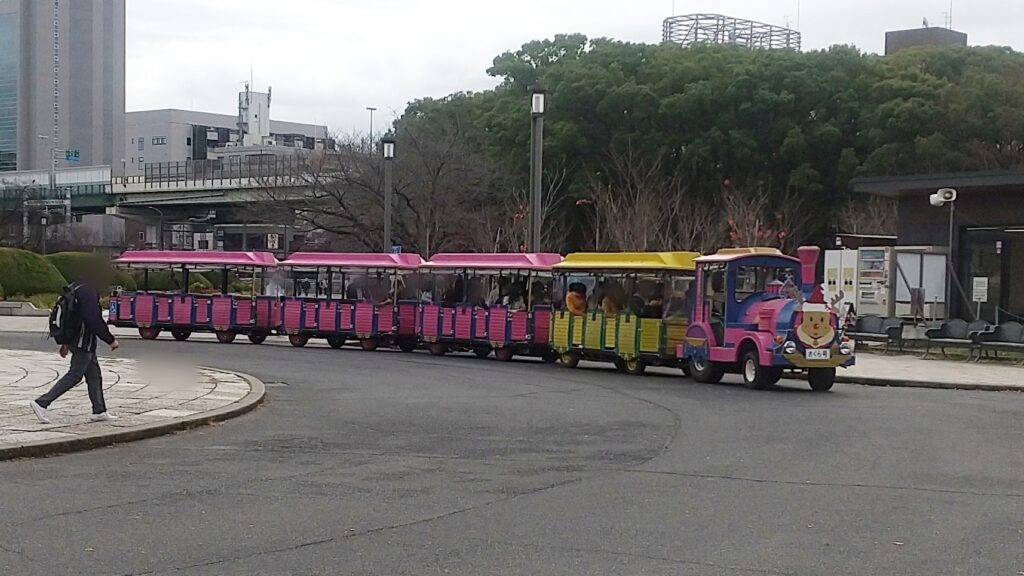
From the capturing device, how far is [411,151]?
166 ft

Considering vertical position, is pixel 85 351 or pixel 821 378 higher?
pixel 85 351

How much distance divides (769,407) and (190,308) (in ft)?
69.7

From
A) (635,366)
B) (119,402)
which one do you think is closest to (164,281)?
(635,366)

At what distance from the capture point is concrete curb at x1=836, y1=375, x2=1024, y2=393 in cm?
2239

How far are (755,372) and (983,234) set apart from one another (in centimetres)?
1402

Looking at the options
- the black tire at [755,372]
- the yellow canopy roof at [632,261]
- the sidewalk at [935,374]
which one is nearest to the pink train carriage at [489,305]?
the yellow canopy roof at [632,261]

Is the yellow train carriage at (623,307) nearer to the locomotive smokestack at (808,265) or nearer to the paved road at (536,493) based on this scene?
the locomotive smokestack at (808,265)

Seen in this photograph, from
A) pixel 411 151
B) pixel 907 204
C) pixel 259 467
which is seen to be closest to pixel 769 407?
pixel 259 467

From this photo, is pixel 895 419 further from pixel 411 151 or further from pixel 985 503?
pixel 411 151


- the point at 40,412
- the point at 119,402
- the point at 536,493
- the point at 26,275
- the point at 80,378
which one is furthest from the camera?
the point at 26,275

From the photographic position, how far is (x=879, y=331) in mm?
31375

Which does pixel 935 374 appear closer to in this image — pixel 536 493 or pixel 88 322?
pixel 536 493

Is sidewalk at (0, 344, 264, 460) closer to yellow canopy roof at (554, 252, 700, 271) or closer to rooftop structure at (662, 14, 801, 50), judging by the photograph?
yellow canopy roof at (554, 252, 700, 271)

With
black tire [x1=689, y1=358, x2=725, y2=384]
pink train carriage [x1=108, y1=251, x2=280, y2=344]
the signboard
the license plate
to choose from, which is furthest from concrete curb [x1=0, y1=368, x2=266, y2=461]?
the signboard
